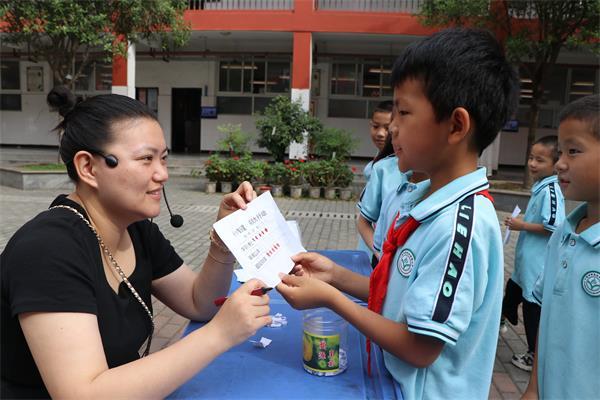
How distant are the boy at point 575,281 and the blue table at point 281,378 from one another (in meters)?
0.67

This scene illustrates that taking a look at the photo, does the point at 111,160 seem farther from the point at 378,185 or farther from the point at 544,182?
the point at 544,182

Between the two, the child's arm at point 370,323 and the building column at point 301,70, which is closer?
the child's arm at point 370,323

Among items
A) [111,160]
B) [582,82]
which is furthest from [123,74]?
[582,82]

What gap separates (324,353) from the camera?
1.30 metres

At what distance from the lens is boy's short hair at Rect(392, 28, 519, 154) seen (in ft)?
3.72

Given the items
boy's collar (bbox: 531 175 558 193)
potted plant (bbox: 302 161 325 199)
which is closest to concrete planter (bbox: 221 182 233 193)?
potted plant (bbox: 302 161 325 199)

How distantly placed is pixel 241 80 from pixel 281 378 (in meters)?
16.0

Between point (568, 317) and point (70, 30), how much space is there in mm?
9625

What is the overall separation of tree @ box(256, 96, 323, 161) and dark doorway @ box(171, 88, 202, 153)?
Answer: 22.5 feet

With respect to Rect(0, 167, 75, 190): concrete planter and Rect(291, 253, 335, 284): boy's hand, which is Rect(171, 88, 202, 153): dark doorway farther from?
Rect(291, 253, 335, 284): boy's hand

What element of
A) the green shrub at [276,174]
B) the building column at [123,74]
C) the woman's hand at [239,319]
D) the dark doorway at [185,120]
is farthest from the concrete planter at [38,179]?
the woman's hand at [239,319]

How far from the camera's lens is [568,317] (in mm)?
1605

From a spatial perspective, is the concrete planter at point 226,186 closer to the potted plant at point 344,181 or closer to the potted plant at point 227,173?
the potted plant at point 227,173

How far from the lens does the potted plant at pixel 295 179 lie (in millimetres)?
10102
